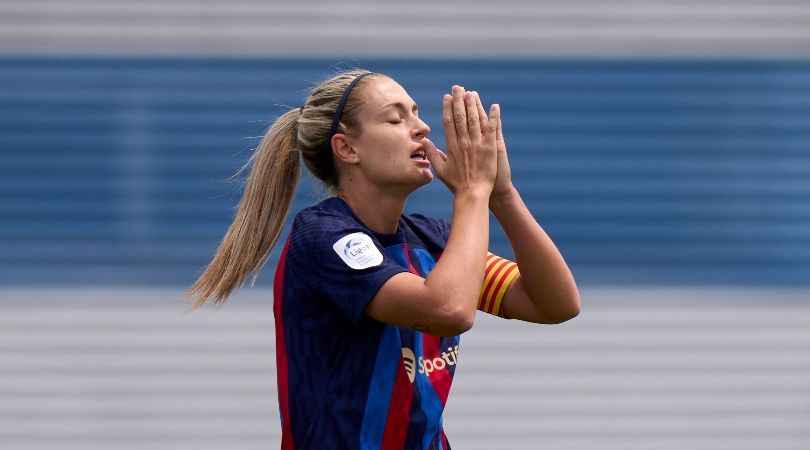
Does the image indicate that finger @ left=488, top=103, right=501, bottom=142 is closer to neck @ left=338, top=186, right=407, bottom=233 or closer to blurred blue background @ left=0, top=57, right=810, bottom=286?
neck @ left=338, top=186, right=407, bottom=233

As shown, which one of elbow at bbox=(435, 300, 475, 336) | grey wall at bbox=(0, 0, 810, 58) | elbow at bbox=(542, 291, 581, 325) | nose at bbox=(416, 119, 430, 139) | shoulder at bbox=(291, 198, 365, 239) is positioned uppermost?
grey wall at bbox=(0, 0, 810, 58)

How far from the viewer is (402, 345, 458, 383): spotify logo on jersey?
243 centimetres

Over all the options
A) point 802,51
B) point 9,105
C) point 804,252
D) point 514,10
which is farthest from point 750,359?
point 9,105

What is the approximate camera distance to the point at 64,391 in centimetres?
589

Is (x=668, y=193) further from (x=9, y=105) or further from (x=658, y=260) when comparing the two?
(x=9, y=105)

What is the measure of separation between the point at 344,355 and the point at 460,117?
20.8 inches

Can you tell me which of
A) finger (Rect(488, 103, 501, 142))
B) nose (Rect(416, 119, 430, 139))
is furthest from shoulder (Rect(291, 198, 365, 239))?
finger (Rect(488, 103, 501, 142))

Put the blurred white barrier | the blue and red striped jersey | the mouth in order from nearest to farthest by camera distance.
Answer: the blue and red striped jersey
the mouth
the blurred white barrier

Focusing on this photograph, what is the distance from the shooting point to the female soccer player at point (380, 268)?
2314 millimetres

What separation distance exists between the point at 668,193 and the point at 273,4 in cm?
225

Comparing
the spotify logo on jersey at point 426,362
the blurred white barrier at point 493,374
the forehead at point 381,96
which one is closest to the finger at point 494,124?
the forehead at point 381,96

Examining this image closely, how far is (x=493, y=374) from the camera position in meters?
6.04

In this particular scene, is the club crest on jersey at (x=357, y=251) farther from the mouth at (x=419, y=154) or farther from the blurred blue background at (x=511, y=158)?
the blurred blue background at (x=511, y=158)

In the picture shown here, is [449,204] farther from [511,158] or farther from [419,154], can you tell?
[419,154]
